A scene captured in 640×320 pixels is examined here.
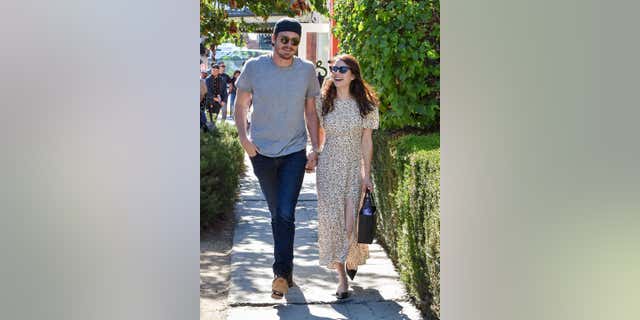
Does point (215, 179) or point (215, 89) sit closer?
point (215, 179)

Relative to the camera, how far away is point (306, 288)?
6.72 m

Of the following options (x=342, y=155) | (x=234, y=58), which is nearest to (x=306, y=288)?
(x=342, y=155)

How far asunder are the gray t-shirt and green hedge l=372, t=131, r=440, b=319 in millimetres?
883

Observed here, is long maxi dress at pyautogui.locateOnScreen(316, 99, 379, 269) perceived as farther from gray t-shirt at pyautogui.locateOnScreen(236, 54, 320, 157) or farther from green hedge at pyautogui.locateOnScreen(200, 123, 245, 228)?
green hedge at pyautogui.locateOnScreen(200, 123, 245, 228)

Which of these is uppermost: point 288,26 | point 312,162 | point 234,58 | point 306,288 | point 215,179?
point 234,58

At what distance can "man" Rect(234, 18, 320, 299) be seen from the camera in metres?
5.93

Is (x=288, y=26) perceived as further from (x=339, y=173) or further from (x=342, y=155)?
(x=339, y=173)

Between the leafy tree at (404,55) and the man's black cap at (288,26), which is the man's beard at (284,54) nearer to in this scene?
the man's black cap at (288,26)

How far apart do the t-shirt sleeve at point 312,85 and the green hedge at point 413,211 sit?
0.86 m

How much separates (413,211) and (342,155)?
24.8 inches
